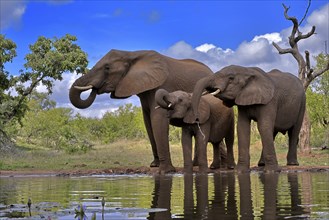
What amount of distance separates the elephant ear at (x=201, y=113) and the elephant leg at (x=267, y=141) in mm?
1261

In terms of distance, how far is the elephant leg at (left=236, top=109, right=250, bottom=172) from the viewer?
14.5 metres

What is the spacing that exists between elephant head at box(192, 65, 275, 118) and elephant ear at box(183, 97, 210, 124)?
13.6 inches

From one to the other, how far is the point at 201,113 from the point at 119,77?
2.48 metres

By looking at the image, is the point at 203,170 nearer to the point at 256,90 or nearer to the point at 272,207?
the point at 256,90

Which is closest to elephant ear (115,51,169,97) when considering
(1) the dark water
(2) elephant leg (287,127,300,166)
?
(2) elephant leg (287,127,300,166)

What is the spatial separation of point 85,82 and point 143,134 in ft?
144

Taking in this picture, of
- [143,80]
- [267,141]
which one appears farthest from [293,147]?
[143,80]

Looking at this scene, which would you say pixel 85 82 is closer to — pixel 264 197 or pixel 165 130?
pixel 165 130

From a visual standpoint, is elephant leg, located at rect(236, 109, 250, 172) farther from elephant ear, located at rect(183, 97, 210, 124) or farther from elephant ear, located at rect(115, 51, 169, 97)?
elephant ear, located at rect(115, 51, 169, 97)

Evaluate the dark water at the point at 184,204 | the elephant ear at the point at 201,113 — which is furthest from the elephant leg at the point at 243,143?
the dark water at the point at 184,204

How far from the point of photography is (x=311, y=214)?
17.5 ft

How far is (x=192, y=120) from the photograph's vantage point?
14.0 meters

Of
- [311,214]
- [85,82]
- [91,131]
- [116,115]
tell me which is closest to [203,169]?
[85,82]

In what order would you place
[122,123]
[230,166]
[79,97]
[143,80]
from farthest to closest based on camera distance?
[122,123] → [230,166] → [79,97] → [143,80]
